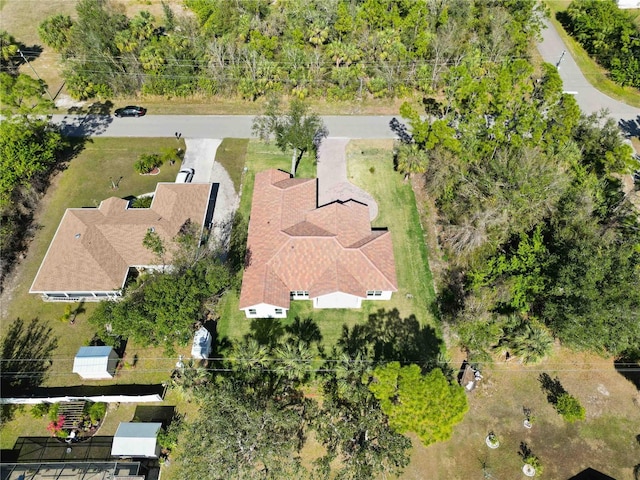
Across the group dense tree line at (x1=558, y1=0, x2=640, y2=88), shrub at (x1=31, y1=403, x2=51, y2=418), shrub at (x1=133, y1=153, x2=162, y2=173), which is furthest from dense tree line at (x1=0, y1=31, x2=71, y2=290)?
dense tree line at (x1=558, y1=0, x2=640, y2=88)

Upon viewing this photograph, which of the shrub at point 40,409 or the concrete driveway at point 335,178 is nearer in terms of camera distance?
the shrub at point 40,409

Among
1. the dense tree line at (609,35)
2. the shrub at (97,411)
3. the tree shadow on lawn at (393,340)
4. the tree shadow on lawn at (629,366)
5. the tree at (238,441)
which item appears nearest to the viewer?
the tree at (238,441)

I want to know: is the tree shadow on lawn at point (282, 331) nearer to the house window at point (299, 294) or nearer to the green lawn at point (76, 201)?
the house window at point (299, 294)

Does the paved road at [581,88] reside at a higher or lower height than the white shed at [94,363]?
higher

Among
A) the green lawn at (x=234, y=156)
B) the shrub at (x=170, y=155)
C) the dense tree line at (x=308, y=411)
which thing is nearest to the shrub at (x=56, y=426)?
the dense tree line at (x=308, y=411)

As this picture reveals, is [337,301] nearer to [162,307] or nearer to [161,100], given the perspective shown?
[162,307]

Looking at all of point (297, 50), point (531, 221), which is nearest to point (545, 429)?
point (531, 221)

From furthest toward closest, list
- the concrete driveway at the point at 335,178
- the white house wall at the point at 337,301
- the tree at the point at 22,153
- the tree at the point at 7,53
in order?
the tree at the point at 7,53 → the concrete driveway at the point at 335,178 → the tree at the point at 22,153 → the white house wall at the point at 337,301

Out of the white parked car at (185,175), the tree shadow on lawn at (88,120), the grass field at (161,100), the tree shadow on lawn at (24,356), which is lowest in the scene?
the tree shadow on lawn at (24,356)
